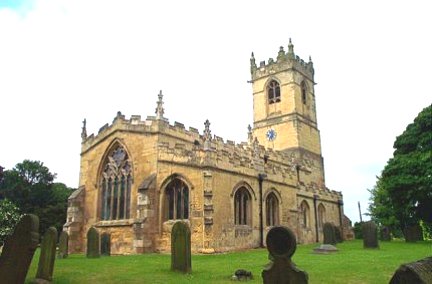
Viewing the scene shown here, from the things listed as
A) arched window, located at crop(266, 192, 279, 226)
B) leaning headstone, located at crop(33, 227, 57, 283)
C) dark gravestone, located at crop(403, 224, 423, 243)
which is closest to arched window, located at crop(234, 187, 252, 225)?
arched window, located at crop(266, 192, 279, 226)

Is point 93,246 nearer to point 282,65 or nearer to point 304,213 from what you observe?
point 304,213

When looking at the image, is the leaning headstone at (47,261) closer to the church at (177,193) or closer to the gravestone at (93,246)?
the gravestone at (93,246)

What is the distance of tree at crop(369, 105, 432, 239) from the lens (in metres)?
22.6

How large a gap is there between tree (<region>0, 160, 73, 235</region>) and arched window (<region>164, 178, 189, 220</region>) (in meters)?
17.7

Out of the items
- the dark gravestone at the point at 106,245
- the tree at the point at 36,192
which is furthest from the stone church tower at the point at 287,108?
the dark gravestone at the point at 106,245

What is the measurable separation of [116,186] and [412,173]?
17.1 metres

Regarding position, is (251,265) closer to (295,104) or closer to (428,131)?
(428,131)

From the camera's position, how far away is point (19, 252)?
7.98 m

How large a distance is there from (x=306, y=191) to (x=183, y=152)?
1215cm

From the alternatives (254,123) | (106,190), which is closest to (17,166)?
(106,190)

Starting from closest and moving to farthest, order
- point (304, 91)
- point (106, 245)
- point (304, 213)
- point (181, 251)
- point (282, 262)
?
point (282, 262), point (181, 251), point (106, 245), point (304, 213), point (304, 91)

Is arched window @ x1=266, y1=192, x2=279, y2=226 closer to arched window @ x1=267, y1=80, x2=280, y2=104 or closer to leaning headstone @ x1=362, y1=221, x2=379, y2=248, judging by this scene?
leaning headstone @ x1=362, y1=221, x2=379, y2=248

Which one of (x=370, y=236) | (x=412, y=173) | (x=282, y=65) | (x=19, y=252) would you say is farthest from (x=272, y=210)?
(x=282, y=65)

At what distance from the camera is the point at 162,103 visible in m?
23.5
